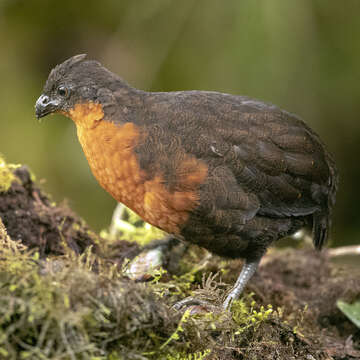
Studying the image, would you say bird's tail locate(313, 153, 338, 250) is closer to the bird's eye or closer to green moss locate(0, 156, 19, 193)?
the bird's eye

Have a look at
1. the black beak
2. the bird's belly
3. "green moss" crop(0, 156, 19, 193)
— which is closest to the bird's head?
the black beak

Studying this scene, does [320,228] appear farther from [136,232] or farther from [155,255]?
[136,232]

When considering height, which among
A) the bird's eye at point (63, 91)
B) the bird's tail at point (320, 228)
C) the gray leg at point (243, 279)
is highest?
the bird's eye at point (63, 91)

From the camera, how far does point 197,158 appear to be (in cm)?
282

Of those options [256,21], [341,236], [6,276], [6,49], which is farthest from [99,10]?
[6,276]

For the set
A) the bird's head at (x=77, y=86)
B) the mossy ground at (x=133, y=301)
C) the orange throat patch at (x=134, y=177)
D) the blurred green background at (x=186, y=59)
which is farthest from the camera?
the blurred green background at (x=186, y=59)

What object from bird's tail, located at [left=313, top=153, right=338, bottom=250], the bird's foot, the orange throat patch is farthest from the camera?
bird's tail, located at [left=313, top=153, right=338, bottom=250]

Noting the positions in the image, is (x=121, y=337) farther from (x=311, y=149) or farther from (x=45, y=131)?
(x=45, y=131)

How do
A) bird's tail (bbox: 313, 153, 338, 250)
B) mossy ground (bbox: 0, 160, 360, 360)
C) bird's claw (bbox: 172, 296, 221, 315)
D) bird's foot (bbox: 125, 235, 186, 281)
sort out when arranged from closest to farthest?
1. mossy ground (bbox: 0, 160, 360, 360)
2. bird's claw (bbox: 172, 296, 221, 315)
3. bird's foot (bbox: 125, 235, 186, 281)
4. bird's tail (bbox: 313, 153, 338, 250)

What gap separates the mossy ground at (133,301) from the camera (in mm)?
1697

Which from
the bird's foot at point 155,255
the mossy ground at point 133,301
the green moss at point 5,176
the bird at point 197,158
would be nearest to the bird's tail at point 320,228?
the bird at point 197,158

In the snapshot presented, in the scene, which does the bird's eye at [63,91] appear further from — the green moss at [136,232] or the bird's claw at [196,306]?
the bird's claw at [196,306]

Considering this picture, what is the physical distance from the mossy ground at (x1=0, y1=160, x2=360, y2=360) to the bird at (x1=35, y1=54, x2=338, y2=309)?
268 mm

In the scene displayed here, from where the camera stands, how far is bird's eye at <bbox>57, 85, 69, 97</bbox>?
298 cm
